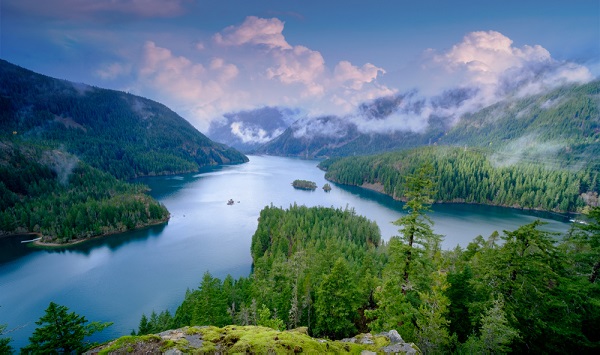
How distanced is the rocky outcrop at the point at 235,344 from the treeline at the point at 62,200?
116m

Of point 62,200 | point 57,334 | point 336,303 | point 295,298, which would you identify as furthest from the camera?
point 62,200

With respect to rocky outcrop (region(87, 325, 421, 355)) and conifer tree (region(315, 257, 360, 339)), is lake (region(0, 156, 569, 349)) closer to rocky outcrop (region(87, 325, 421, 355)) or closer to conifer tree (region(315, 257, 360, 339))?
conifer tree (region(315, 257, 360, 339))

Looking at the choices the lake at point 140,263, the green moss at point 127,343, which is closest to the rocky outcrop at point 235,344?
the green moss at point 127,343

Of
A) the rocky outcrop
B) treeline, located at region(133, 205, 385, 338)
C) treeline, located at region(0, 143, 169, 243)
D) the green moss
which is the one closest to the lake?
treeline, located at region(0, 143, 169, 243)

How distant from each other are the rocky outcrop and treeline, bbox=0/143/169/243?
11587cm

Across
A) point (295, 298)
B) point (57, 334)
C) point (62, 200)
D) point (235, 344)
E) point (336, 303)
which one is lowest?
point (62, 200)

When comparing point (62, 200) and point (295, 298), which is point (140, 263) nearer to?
point (295, 298)

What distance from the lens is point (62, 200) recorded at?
128 meters

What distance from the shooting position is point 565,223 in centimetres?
14038

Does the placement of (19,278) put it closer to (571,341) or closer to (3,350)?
(3,350)

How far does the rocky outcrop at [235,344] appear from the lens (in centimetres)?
1288

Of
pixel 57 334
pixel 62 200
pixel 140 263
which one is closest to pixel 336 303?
pixel 57 334

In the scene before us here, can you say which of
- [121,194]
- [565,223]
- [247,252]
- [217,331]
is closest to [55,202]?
[121,194]

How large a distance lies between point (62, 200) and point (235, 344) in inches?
6115
